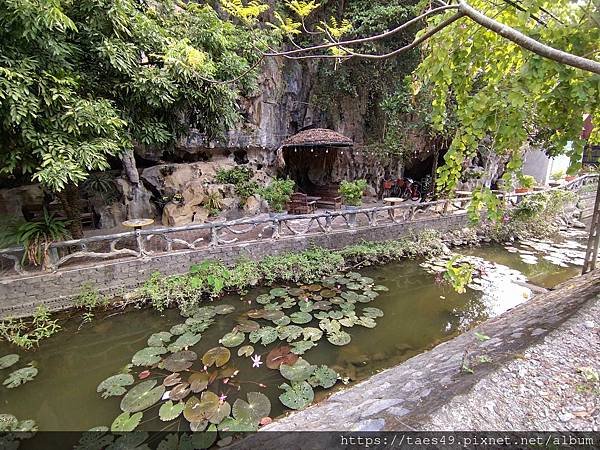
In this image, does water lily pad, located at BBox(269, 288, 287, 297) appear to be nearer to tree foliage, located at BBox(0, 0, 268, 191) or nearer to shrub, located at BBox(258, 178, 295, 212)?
shrub, located at BBox(258, 178, 295, 212)

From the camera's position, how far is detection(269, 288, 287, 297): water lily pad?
6250 mm

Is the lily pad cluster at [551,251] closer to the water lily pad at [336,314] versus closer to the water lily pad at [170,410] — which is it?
the water lily pad at [336,314]

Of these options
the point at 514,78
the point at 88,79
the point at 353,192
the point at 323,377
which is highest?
the point at 88,79

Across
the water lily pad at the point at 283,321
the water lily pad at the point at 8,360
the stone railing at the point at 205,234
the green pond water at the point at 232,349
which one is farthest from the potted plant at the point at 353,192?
the water lily pad at the point at 8,360

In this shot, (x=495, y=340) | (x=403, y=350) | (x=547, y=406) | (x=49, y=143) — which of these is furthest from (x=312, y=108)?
(x=547, y=406)

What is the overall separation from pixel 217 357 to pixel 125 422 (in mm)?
1319

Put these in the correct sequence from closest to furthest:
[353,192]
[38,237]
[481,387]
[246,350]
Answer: [481,387], [246,350], [38,237], [353,192]

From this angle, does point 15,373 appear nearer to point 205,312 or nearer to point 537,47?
point 205,312

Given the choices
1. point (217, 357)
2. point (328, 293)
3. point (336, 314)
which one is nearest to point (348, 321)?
point (336, 314)

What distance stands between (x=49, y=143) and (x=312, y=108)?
978cm

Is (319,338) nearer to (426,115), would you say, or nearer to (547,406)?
(547,406)

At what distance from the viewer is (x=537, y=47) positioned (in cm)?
185

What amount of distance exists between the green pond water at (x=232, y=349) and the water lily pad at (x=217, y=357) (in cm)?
12

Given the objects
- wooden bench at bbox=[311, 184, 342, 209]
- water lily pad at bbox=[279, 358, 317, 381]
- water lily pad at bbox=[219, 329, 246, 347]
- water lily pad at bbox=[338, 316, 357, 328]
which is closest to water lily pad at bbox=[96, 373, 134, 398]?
water lily pad at bbox=[219, 329, 246, 347]
